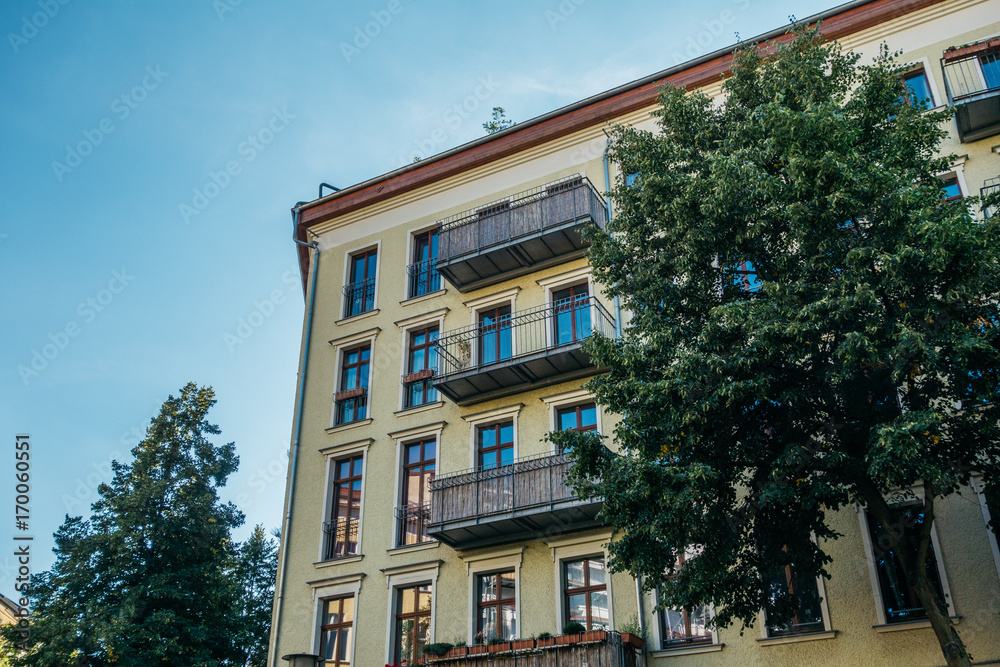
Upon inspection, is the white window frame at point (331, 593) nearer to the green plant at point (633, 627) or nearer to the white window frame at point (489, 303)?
the white window frame at point (489, 303)

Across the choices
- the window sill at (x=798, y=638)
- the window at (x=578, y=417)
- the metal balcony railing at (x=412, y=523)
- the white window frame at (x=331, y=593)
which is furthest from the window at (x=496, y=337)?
the window sill at (x=798, y=638)

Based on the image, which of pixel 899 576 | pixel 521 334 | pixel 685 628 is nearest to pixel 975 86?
pixel 899 576

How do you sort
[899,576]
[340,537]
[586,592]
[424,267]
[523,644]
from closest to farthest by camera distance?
[899,576], [523,644], [586,592], [340,537], [424,267]

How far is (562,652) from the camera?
16.2m

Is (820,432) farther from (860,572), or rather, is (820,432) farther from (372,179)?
(372,179)

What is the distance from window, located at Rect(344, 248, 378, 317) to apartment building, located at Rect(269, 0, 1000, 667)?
7 cm

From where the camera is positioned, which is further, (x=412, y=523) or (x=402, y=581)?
(x=412, y=523)

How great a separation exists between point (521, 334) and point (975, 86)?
1193 cm

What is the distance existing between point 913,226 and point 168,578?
74.4 feet

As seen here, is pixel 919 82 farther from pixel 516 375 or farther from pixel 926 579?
pixel 926 579

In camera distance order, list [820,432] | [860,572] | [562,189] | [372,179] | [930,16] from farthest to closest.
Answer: [372,179] < [562,189] < [930,16] < [860,572] < [820,432]

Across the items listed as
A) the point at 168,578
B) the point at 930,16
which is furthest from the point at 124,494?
the point at 930,16

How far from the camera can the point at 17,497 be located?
17.7 m

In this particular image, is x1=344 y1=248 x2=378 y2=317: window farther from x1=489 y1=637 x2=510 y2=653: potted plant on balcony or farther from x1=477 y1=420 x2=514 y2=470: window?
x1=489 y1=637 x2=510 y2=653: potted plant on balcony
